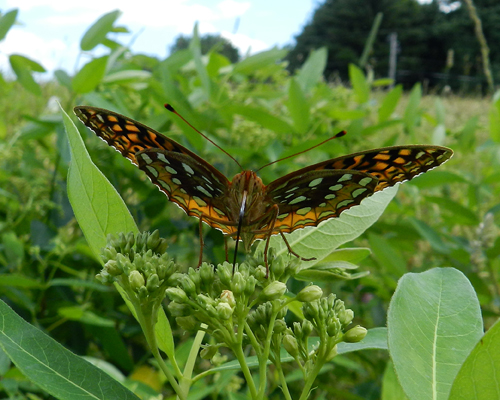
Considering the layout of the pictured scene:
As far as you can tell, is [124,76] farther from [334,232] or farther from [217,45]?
[334,232]

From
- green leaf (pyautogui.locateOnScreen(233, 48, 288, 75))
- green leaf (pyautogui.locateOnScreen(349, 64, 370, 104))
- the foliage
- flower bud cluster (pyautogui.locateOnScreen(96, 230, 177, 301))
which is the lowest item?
flower bud cluster (pyautogui.locateOnScreen(96, 230, 177, 301))

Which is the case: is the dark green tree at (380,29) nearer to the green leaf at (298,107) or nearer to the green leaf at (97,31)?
the green leaf at (298,107)

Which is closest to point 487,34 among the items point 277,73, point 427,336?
point 277,73

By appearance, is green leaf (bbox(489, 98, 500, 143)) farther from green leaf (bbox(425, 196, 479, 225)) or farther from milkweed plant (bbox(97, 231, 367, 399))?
milkweed plant (bbox(97, 231, 367, 399))

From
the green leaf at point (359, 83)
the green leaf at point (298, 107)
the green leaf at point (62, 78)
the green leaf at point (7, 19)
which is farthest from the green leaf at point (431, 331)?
the green leaf at point (7, 19)

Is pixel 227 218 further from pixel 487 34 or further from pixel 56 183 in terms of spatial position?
pixel 487 34

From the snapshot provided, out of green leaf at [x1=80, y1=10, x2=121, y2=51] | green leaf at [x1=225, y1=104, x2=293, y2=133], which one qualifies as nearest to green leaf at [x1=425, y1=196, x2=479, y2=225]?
green leaf at [x1=225, y1=104, x2=293, y2=133]

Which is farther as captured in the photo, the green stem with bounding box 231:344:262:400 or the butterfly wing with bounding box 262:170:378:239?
the butterfly wing with bounding box 262:170:378:239
